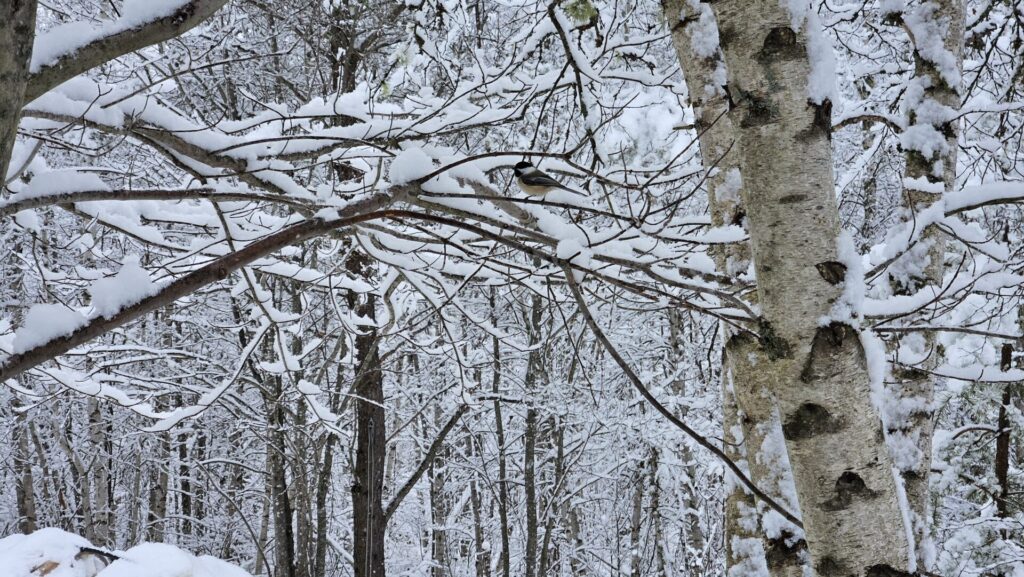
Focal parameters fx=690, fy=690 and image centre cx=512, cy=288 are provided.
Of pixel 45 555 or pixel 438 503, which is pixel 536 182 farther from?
pixel 438 503

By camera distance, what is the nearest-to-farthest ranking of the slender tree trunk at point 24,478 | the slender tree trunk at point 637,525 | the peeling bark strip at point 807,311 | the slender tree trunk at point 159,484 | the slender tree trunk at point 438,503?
the peeling bark strip at point 807,311, the slender tree trunk at point 637,525, the slender tree trunk at point 159,484, the slender tree trunk at point 24,478, the slender tree trunk at point 438,503

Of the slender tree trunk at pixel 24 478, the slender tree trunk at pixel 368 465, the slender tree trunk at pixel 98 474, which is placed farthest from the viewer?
the slender tree trunk at pixel 24 478

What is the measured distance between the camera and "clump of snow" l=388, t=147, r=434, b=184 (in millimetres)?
1423

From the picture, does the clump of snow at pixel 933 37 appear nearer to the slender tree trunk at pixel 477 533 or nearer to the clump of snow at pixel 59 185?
the clump of snow at pixel 59 185

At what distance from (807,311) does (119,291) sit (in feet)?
4.04

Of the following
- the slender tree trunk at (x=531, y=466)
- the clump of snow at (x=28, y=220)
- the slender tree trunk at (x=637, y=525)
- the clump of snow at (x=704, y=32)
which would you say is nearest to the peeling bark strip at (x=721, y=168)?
the clump of snow at (x=704, y=32)

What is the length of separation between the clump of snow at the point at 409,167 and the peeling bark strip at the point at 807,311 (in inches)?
25.4

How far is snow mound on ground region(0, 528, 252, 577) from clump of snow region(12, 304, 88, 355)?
6.33ft

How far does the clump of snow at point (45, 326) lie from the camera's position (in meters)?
1.04

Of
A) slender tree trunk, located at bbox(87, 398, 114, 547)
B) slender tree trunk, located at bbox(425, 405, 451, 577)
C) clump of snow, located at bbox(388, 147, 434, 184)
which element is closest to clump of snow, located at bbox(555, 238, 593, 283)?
clump of snow, located at bbox(388, 147, 434, 184)

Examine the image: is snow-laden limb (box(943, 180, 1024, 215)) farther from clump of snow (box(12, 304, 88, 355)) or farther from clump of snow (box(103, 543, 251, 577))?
clump of snow (box(103, 543, 251, 577))

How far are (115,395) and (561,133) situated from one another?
13.6ft

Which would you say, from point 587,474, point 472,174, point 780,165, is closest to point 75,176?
point 472,174

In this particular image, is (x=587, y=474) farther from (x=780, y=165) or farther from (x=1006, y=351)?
(x=780, y=165)
